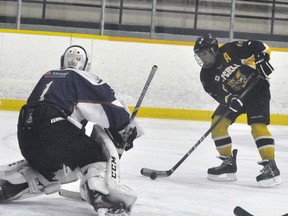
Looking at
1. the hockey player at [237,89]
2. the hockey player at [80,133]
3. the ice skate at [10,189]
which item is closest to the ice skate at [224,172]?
the hockey player at [237,89]

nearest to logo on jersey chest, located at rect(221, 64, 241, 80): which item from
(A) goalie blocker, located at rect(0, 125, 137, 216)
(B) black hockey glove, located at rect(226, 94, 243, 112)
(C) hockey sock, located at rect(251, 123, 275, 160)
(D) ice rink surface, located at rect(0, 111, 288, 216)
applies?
(B) black hockey glove, located at rect(226, 94, 243, 112)

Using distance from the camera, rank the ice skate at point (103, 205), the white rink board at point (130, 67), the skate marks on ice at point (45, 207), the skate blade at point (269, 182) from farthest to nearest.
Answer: the white rink board at point (130, 67), the skate blade at point (269, 182), the skate marks on ice at point (45, 207), the ice skate at point (103, 205)

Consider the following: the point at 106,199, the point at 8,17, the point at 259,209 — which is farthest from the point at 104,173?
the point at 8,17

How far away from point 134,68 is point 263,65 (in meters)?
3.53

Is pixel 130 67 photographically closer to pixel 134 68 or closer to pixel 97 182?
pixel 134 68

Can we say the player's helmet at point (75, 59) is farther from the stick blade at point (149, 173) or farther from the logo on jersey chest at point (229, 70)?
the logo on jersey chest at point (229, 70)

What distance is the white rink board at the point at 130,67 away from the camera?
23.0 ft

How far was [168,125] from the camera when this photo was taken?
6.47 metres

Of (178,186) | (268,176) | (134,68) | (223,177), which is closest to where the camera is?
(178,186)

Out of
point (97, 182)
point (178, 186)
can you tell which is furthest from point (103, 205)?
point (178, 186)

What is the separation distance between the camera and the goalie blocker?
99.5 inches

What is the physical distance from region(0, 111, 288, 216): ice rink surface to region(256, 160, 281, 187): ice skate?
38 millimetres

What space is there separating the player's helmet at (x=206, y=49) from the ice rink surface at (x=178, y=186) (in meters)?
0.67

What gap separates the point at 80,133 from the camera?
258 centimetres
